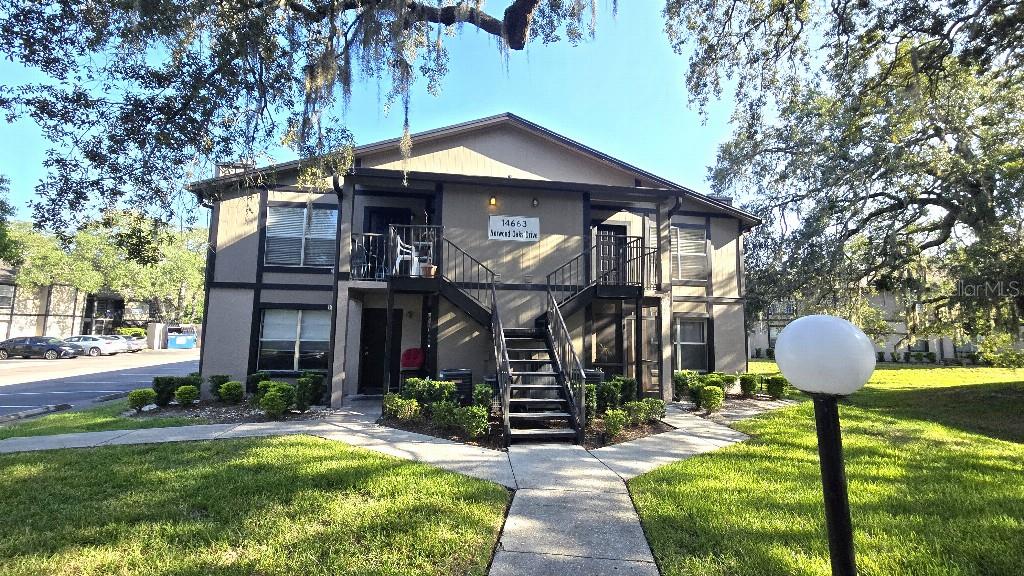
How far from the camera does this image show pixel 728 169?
47.4 feet

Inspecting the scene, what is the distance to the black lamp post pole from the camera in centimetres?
203

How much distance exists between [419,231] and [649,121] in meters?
5.41

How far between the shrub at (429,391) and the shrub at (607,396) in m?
2.50

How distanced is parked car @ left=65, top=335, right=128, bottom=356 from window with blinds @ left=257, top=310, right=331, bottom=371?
22611 millimetres

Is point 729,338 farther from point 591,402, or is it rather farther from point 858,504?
point 858,504

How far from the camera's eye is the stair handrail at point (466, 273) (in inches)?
369

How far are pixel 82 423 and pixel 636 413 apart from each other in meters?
9.05

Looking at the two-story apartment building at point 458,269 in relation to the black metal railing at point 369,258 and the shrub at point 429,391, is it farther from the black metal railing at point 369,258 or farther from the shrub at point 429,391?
the shrub at point 429,391

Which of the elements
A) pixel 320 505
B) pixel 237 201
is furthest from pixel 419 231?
pixel 320 505

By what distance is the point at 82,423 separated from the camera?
732 cm

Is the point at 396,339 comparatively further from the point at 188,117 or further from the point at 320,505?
the point at 320,505

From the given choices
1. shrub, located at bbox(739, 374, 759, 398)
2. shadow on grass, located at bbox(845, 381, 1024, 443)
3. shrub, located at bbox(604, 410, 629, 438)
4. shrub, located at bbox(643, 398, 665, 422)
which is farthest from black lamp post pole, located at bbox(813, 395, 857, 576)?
shrub, located at bbox(739, 374, 759, 398)

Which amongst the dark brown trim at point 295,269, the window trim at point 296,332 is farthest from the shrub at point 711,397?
the dark brown trim at point 295,269

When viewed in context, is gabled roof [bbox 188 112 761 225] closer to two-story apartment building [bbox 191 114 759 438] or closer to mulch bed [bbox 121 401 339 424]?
two-story apartment building [bbox 191 114 759 438]
